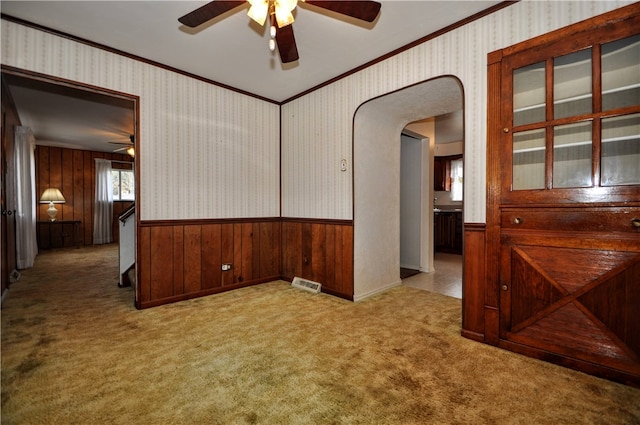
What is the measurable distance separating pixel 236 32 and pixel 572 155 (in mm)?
2811

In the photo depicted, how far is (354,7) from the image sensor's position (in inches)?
68.4

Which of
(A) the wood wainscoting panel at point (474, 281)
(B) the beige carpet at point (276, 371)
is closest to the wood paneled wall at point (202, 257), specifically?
(B) the beige carpet at point (276, 371)

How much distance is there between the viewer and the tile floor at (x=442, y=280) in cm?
371

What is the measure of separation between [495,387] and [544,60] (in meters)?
2.19

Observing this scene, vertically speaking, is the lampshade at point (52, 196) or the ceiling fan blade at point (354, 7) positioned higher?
the ceiling fan blade at point (354, 7)

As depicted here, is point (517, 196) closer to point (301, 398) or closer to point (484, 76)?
point (484, 76)

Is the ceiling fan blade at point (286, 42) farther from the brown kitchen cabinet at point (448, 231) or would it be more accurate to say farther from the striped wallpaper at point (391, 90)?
the brown kitchen cabinet at point (448, 231)

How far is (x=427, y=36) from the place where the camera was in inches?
103

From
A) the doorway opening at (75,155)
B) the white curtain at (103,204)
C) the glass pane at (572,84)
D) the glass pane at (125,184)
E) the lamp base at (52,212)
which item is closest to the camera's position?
the glass pane at (572,84)

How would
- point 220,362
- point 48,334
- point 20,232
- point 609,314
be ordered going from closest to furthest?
point 609,314
point 220,362
point 48,334
point 20,232

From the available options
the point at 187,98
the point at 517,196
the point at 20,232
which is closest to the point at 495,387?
the point at 517,196

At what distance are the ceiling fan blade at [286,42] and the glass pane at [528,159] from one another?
70.3 inches

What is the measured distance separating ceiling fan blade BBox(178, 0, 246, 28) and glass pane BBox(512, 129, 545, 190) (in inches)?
84.4

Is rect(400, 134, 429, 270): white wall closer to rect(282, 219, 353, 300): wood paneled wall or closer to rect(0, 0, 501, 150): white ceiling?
rect(282, 219, 353, 300): wood paneled wall
